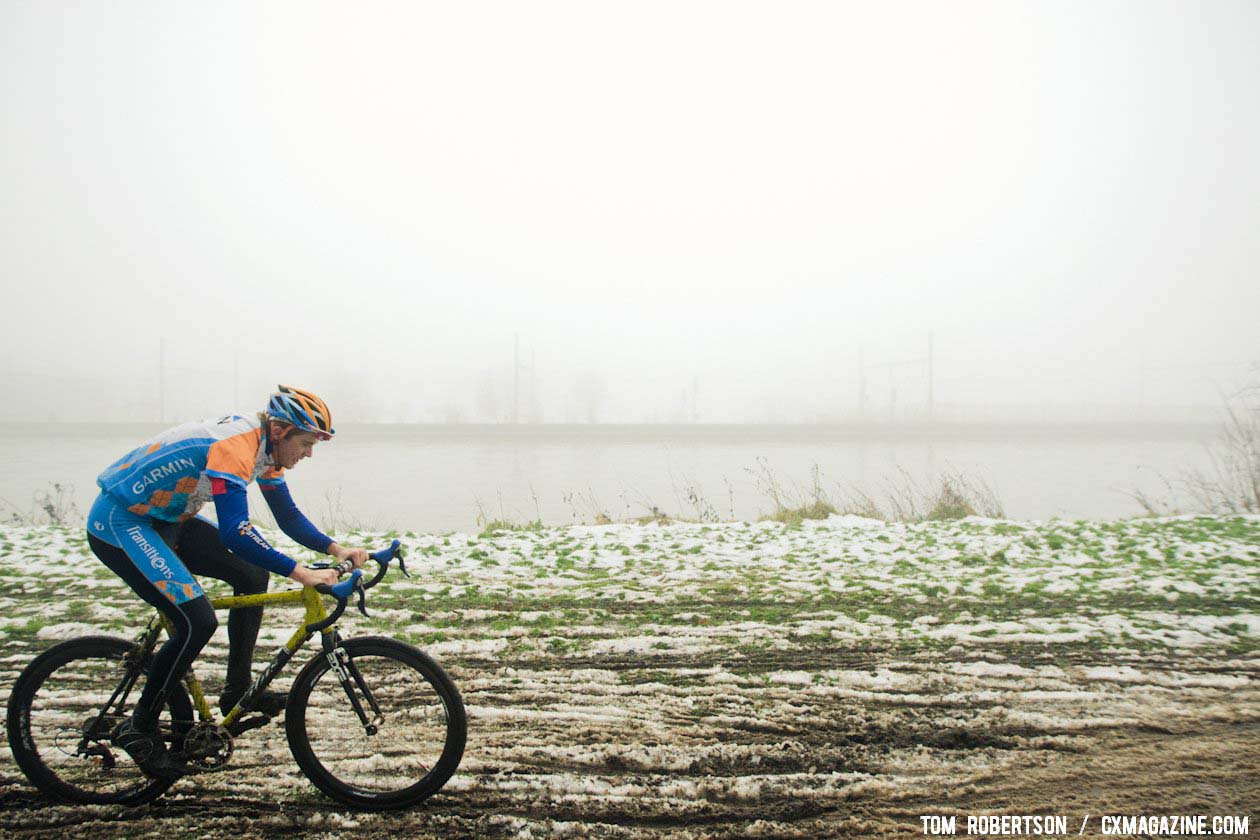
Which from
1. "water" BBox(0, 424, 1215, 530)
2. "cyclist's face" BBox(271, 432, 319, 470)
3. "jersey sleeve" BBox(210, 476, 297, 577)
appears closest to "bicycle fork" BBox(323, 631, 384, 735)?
"jersey sleeve" BBox(210, 476, 297, 577)

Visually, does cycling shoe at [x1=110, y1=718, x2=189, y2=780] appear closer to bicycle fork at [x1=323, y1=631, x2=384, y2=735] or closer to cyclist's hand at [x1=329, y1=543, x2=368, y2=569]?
bicycle fork at [x1=323, y1=631, x2=384, y2=735]

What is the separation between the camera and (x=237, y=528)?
3.26 m

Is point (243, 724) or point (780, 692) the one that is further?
point (780, 692)

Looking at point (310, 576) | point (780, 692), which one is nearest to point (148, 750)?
point (310, 576)

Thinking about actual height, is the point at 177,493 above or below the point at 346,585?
above

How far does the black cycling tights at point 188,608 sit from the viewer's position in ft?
11.1

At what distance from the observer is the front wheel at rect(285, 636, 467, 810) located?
3457mm

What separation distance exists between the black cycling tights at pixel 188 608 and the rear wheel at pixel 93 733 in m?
0.11

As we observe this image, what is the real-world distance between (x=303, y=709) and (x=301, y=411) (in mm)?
1465

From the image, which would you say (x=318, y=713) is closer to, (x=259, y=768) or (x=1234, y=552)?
(x=259, y=768)

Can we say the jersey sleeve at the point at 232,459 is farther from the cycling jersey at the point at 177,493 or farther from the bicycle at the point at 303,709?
the bicycle at the point at 303,709

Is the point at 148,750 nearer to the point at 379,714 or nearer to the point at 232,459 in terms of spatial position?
the point at 379,714

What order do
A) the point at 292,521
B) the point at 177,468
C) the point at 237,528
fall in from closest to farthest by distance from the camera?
the point at 237,528, the point at 177,468, the point at 292,521

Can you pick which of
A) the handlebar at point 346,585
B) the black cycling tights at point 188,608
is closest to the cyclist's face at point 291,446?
the black cycling tights at point 188,608
